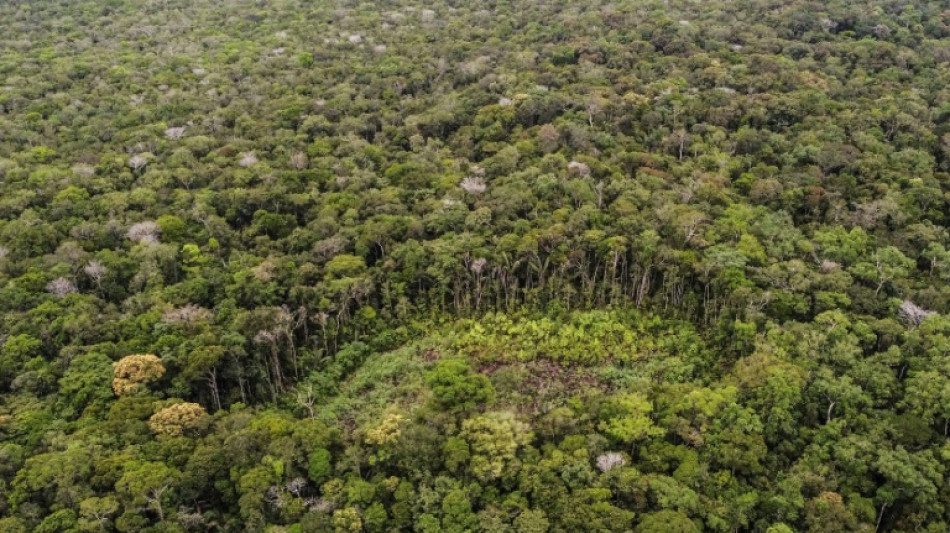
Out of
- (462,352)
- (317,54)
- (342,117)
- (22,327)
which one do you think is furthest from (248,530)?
(317,54)

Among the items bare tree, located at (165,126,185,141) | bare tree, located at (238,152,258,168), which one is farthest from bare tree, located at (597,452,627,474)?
bare tree, located at (165,126,185,141)

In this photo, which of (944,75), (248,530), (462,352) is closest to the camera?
(248,530)

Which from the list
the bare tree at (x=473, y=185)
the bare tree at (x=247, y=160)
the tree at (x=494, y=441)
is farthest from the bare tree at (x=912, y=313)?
the bare tree at (x=247, y=160)

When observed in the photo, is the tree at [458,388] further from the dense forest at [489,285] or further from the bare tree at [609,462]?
the bare tree at [609,462]

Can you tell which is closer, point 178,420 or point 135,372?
point 178,420

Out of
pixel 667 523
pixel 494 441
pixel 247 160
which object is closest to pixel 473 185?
pixel 247 160

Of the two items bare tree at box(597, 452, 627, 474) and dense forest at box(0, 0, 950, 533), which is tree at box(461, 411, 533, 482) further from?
bare tree at box(597, 452, 627, 474)

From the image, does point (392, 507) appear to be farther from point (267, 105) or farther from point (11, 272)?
point (267, 105)

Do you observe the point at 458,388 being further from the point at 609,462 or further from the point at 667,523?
the point at 667,523
